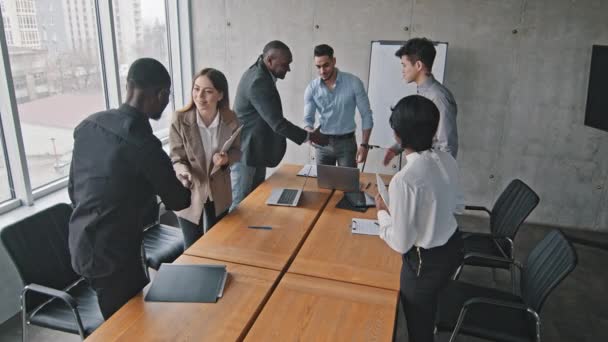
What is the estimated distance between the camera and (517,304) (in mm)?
2117

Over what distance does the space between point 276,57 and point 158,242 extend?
1679 millimetres

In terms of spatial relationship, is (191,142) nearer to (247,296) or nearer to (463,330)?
(247,296)

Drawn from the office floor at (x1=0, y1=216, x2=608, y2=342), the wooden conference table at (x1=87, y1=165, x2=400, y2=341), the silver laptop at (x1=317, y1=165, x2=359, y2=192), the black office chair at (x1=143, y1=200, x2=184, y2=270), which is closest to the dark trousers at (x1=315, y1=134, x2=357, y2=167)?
the silver laptop at (x1=317, y1=165, x2=359, y2=192)

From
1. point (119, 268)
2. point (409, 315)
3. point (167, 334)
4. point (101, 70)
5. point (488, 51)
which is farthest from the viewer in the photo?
point (488, 51)

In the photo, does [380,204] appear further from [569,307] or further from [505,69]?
[505,69]

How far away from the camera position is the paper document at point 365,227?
2.65m

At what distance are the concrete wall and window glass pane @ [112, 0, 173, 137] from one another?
97 centimetres

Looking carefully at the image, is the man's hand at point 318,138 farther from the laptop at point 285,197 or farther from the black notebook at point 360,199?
the black notebook at point 360,199

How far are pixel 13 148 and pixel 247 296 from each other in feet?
8.25

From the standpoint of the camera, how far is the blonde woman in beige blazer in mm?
2803

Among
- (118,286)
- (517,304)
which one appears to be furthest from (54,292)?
(517,304)

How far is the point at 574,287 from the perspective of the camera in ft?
12.1

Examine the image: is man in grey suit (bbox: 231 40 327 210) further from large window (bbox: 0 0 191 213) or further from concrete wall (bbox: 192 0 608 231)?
concrete wall (bbox: 192 0 608 231)

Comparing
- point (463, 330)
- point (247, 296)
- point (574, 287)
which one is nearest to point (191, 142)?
point (247, 296)
